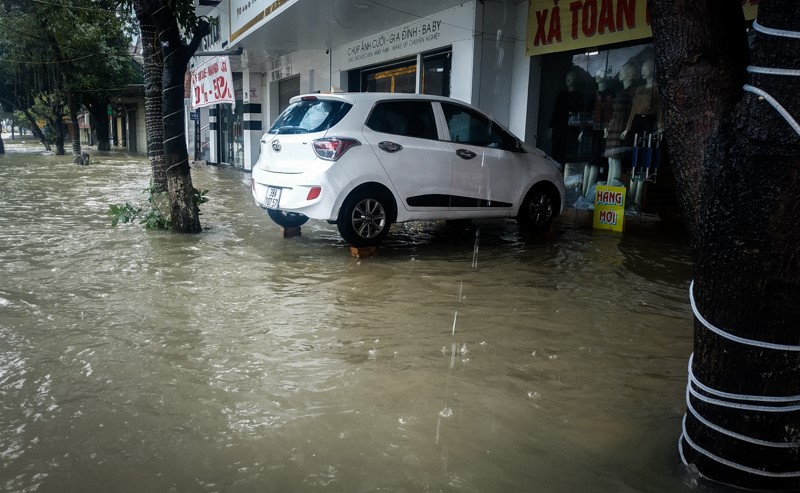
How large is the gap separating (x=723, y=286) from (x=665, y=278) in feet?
13.8

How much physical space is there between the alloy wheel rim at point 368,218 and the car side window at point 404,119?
2.76 feet

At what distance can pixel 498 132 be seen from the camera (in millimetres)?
8148

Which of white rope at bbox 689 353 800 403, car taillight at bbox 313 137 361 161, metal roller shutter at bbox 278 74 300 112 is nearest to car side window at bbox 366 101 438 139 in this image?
car taillight at bbox 313 137 361 161

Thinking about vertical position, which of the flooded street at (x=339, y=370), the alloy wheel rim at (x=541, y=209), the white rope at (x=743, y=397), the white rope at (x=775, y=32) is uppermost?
the white rope at (x=775, y=32)

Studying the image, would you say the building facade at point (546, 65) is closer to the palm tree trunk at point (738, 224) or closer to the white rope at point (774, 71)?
the palm tree trunk at point (738, 224)

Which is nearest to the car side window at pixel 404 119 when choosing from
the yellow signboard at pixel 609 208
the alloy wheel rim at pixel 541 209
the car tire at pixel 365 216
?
the car tire at pixel 365 216

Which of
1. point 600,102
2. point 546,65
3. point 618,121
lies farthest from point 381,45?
point 618,121

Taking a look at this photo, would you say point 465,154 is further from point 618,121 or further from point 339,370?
point 339,370

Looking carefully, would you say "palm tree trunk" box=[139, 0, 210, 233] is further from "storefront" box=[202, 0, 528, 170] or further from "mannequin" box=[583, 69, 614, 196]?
"mannequin" box=[583, 69, 614, 196]

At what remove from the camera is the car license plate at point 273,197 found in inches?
281

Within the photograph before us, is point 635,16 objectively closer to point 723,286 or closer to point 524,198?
point 524,198

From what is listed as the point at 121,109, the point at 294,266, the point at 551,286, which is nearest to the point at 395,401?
the point at 551,286

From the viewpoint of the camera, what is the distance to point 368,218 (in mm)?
7051

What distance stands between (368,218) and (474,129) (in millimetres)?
2009
